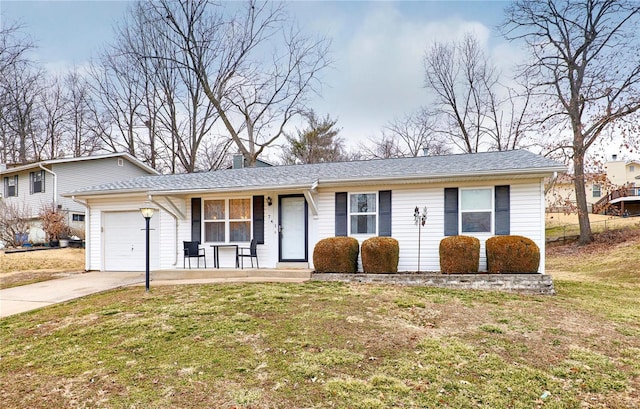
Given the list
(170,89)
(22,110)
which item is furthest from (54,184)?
(22,110)

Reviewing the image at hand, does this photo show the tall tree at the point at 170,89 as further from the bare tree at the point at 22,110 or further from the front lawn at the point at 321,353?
the front lawn at the point at 321,353

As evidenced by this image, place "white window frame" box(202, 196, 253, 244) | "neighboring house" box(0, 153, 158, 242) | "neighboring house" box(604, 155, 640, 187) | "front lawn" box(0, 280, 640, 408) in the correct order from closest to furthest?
"front lawn" box(0, 280, 640, 408), "white window frame" box(202, 196, 253, 244), "neighboring house" box(0, 153, 158, 242), "neighboring house" box(604, 155, 640, 187)

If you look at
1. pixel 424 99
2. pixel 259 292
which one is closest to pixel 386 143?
pixel 424 99

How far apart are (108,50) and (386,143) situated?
18661mm

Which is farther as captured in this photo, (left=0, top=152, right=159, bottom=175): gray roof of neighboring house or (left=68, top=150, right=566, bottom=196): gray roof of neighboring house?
(left=0, top=152, right=159, bottom=175): gray roof of neighboring house

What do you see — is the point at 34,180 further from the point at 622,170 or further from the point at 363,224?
the point at 622,170

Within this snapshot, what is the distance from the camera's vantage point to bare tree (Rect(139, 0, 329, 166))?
1981 cm

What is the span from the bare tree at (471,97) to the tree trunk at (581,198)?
14.1 ft

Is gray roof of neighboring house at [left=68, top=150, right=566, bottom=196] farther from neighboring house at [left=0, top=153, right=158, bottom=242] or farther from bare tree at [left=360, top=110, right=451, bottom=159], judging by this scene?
bare tree at [left=360, top=110, right=451, bottom=159]

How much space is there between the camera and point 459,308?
19.8ft

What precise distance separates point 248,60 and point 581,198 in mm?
18593

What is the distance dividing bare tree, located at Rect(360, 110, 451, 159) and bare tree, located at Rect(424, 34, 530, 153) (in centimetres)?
177

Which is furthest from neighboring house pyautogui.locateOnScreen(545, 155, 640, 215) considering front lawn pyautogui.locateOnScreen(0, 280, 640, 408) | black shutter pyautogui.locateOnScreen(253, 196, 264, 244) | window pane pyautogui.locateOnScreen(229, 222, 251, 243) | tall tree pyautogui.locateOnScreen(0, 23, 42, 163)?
tall tree pyautogui.locateOnScreen(0, 23, 42, 163)

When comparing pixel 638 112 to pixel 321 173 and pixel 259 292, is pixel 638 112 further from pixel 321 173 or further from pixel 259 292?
pixel 259 292
